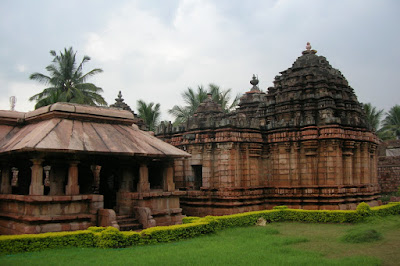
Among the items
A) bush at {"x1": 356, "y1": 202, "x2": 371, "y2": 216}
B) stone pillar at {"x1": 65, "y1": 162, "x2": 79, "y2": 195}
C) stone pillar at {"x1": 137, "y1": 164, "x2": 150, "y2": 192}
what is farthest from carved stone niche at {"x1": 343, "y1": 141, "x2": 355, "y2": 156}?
stone pillar at {"x1": 65, "y1": 162, "x2": 79, "y2": 195}

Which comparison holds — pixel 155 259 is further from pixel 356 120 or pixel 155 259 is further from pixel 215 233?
pixel 356 120

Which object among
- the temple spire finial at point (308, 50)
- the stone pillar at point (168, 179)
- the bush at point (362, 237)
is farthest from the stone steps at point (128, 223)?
the temple spire finial at point (308, 50)

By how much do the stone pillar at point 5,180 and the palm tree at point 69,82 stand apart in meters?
15.0

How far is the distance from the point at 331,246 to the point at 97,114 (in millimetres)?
8630

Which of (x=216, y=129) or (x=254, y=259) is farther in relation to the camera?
(x=216, y=129)

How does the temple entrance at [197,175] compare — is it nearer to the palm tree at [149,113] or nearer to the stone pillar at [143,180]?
the stone pillar at [143,180]

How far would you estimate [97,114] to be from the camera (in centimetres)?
1439

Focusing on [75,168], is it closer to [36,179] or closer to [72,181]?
[72,181]

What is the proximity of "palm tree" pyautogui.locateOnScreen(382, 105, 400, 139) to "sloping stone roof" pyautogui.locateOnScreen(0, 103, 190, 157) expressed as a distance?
118 ft

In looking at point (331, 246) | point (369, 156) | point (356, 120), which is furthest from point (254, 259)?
point (369, 156)

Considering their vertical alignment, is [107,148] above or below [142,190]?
above

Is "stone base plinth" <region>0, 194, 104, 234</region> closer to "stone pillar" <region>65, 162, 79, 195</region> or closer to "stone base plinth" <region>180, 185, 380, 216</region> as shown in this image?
"stone pillar" <region>65, 162, 79, 195</region>

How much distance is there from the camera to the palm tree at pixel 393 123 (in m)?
43.9

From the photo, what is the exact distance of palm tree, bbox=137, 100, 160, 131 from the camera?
37.6 m
